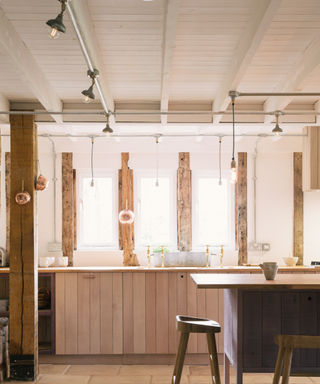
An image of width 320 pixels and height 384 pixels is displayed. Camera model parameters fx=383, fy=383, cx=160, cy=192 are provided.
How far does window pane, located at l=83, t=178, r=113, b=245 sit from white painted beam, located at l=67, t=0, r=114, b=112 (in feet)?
8.28

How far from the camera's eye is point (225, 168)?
18.6 ft

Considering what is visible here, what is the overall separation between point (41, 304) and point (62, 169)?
1917mm

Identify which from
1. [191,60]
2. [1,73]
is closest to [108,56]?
[191,60]

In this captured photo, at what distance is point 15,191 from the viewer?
4.01m

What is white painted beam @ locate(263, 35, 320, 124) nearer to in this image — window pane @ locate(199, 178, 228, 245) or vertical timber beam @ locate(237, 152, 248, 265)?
vertical timber beam @ locate(237, 152, 248, 265)

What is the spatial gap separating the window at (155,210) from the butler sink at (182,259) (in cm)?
50

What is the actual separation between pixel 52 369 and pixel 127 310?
107 cm

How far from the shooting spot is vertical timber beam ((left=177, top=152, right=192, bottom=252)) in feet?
18.3

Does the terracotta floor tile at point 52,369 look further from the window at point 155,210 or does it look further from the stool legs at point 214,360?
the stool legs at point 214,360

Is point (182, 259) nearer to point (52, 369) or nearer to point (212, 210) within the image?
point (212, 210)

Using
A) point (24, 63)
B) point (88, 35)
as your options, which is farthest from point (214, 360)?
point (24, 63)

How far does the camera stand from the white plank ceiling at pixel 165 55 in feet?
7.62

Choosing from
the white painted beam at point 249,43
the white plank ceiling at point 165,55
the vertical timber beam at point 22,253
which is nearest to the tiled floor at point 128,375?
the vertical timber beam at point 22,253

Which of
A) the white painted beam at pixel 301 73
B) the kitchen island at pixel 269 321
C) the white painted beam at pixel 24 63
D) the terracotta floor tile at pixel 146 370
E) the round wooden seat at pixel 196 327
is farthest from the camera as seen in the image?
the terracotta floor tile at pixel 146 370
